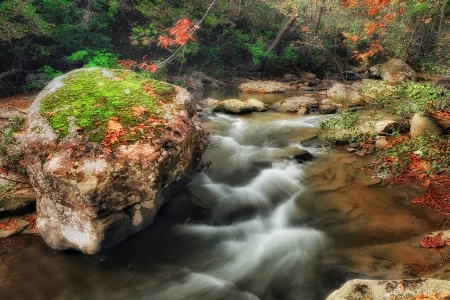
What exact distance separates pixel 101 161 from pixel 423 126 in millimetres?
7388

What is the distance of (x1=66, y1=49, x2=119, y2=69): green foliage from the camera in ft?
39.2

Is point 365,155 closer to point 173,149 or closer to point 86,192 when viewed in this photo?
point 173,149

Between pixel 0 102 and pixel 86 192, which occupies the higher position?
pixel 86 192

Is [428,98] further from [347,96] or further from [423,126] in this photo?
[347,96]

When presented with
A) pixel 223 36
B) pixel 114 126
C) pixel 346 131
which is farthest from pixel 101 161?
pixel 223 36

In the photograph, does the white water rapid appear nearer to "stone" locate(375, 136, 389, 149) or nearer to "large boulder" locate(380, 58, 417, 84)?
"stone" locate(375, 136, 389, 149)

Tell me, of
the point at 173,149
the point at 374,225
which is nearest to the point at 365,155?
the point at 374,225

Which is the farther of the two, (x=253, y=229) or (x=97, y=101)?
(x=253, y=229)

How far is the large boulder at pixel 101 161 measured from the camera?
420 centimetres

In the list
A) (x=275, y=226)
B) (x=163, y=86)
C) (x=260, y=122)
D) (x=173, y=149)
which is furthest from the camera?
(x=260, y=122)

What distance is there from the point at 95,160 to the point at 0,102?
8.56 m

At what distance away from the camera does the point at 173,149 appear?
492 cm

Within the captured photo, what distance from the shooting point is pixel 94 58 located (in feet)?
40.9

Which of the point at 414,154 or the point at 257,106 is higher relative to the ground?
the point at 414,154
